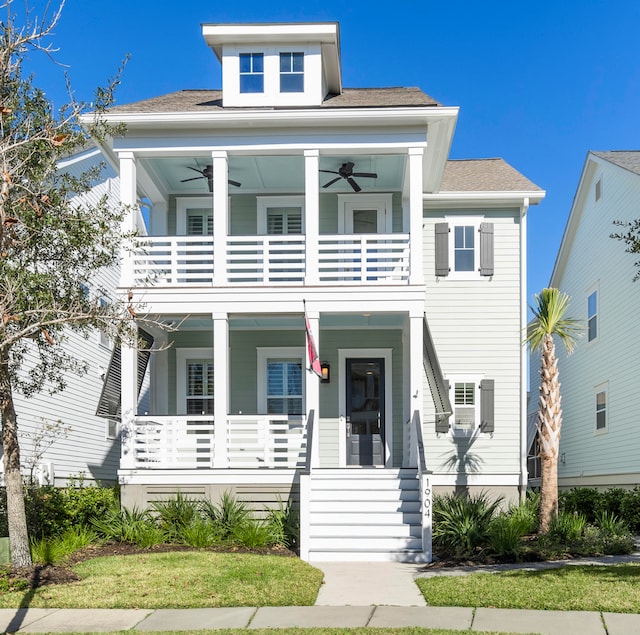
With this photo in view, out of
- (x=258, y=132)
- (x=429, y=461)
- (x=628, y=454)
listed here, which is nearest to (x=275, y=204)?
(x=258, y=132)

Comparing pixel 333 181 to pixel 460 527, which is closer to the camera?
pixel 460 527

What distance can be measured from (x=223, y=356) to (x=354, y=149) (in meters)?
4.41

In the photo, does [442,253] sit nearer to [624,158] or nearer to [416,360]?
[416,360]

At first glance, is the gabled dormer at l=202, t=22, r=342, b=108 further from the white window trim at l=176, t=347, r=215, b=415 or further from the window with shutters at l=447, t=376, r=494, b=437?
the window with shutters at l=447, t=376, r=494, b=437

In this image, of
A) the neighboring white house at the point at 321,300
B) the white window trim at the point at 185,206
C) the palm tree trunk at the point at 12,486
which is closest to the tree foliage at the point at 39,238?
the palm tree trunk at the point at 12,486

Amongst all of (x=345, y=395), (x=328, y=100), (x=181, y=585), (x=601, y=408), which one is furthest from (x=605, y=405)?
(x=181, y=585)

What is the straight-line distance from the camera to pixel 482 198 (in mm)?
18516

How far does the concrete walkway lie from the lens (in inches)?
326

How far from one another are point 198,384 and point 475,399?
5.89 metres

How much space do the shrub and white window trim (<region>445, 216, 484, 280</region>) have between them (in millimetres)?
5678

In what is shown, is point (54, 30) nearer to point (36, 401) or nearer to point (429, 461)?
point (36, 401)

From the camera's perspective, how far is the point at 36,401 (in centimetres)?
1712

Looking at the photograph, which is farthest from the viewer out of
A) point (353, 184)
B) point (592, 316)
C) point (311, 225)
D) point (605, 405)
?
point (592, 316)

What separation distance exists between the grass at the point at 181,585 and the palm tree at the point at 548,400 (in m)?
4.74
